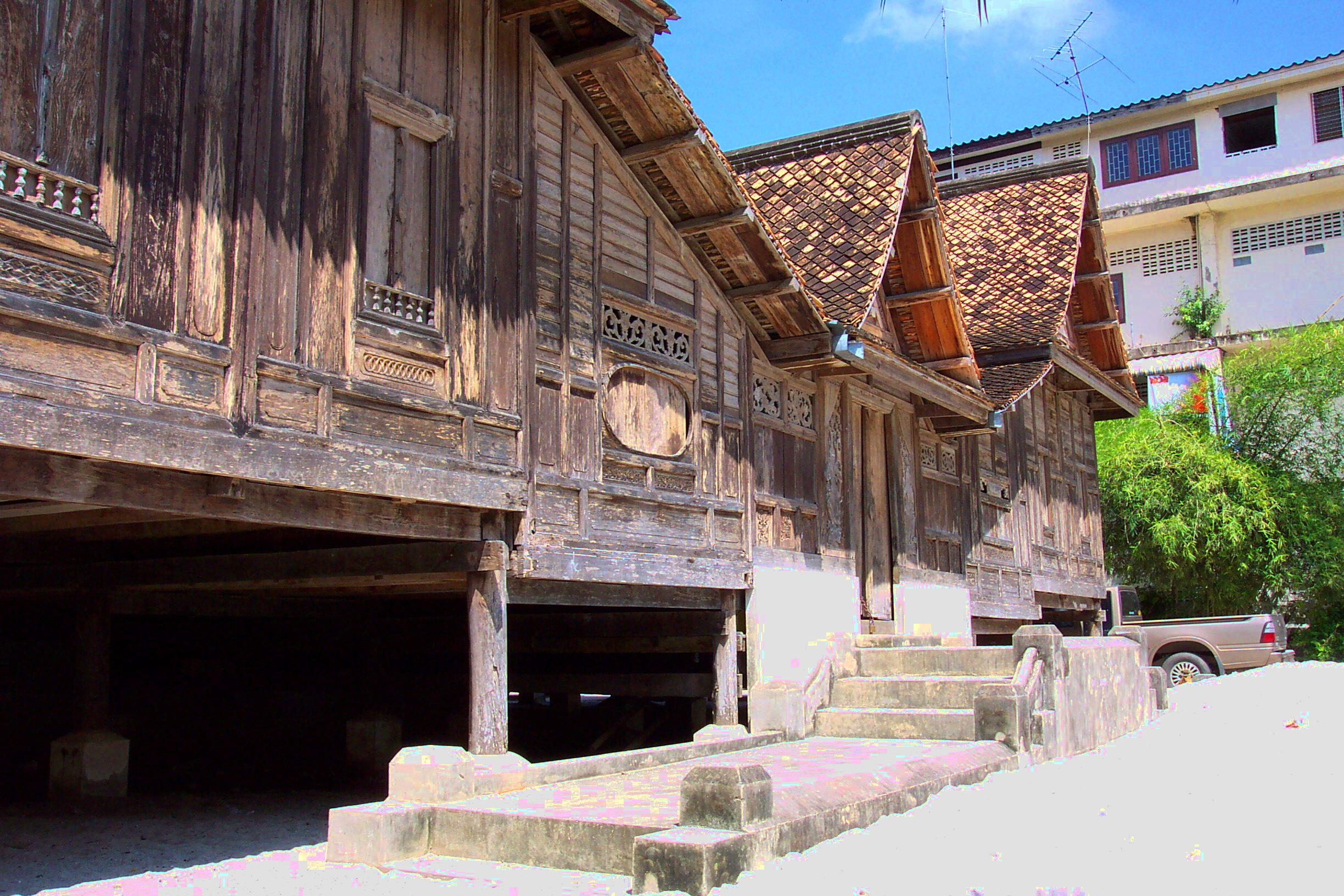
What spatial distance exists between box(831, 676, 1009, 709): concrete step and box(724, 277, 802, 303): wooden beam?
3.44m

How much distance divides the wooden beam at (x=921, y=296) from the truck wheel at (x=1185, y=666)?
10069 mm

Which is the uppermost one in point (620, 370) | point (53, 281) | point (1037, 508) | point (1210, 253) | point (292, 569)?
point (1210, 253)

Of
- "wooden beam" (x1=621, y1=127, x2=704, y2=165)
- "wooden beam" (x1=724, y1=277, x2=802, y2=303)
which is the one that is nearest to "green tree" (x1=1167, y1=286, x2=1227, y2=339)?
"wooden beam" (x1=724, y1=277, x2=802, y2=303)

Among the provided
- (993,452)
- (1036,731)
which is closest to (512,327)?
(1036,731)

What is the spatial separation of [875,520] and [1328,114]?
77.5 ft

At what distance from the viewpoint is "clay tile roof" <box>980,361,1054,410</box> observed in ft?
45.6

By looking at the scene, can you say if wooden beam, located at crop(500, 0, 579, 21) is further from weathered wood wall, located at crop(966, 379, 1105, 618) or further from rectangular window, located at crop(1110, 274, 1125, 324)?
rectangular window, located at crop(1110, 274, 1125, 324)

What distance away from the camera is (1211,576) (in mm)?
25250

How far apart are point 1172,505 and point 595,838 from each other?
22.3 meters

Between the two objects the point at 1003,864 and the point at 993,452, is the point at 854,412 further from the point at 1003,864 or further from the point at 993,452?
the point at 1003,864

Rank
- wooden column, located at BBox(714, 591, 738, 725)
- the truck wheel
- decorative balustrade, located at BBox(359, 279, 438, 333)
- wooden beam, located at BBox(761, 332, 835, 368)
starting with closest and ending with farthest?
decorative balustrade, located at BBox(359, 279, 438, 333) → wooden column, located at BBox(714, 591, 738, 725) → wooden beam, located at BBox(761, 332, 835, 368) → the truck wheel

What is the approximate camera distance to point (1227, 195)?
30172 mm

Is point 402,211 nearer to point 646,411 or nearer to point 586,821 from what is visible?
point 646,411

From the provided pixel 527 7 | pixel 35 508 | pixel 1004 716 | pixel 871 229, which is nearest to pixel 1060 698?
pixel 1004 716
